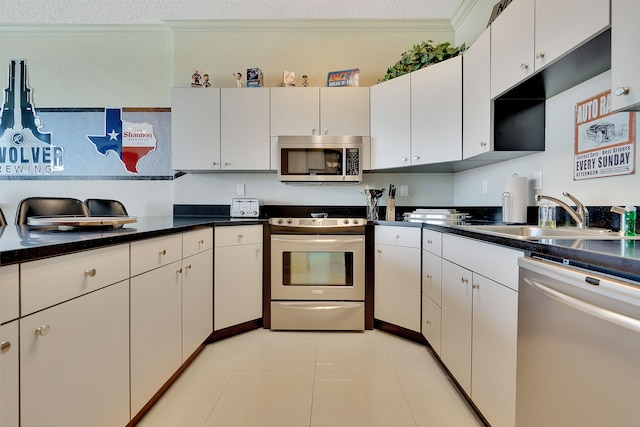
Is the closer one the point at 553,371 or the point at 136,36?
the point at 553,371

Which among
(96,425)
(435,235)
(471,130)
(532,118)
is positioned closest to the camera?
(96,425)

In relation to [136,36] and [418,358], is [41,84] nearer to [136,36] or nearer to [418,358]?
[136,36]

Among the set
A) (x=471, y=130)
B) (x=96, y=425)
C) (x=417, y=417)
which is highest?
(x=471, y=130)

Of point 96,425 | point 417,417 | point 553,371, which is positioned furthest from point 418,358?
point 96,425

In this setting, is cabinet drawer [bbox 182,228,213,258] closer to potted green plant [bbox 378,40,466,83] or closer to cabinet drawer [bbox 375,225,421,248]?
cabinet drawer [bbox 375,225,421,248]

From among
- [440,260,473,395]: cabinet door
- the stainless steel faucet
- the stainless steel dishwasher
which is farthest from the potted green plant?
the stainless steel dishwasher

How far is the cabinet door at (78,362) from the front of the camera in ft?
2.62

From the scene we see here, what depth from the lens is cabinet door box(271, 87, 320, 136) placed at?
267 centimetres

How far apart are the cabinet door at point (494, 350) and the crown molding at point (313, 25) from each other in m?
2.60

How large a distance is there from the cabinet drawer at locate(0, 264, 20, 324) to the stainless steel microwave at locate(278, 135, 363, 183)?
2.01m

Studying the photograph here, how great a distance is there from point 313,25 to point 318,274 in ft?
7.76

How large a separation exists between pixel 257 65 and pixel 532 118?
7.84 ft

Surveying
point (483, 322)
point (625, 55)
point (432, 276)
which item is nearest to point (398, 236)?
point (432, 276)

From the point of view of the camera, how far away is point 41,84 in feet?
9.82
